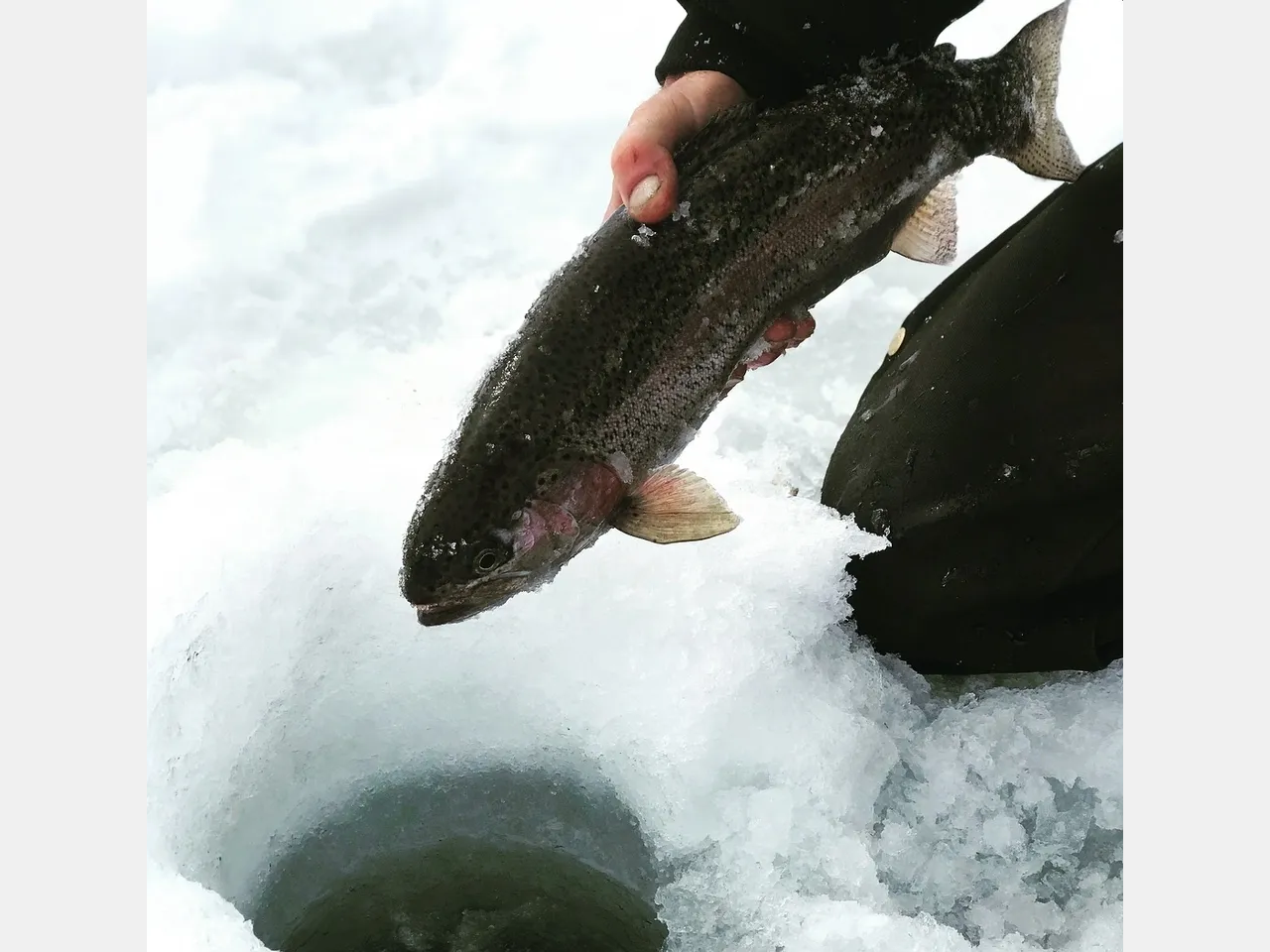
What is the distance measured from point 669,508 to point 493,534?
1.09 ft

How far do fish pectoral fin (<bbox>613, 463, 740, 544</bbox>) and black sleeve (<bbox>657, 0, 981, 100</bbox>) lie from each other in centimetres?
72

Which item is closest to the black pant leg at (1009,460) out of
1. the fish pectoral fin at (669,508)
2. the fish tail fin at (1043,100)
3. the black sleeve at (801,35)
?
the fish tail fin at (1043,100)

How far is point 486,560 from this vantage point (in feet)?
5.10

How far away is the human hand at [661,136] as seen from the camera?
5.11 ft

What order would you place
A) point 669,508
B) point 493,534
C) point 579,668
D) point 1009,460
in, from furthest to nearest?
point 579,668 < point 1009,460 < point 669,508 < point 493,534

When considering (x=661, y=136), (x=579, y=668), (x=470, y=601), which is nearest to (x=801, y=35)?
(x=661, y=136)

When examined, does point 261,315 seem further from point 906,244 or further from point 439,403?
point 906,244

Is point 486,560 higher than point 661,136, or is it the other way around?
point 661,136

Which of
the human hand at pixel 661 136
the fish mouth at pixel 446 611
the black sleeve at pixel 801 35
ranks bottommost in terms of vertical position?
the fish mouth at pixel 446 611

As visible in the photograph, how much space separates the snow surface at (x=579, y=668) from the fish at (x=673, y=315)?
33 centimetres

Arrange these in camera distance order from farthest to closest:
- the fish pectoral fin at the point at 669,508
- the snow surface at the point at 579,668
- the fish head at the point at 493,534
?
the snow surface at the point at 579,668 → the fish pectoral fin at the point at 669,508 → the fish head at the point at 493,534

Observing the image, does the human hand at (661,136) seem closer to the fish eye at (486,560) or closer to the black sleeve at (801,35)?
the black sleeve at (801,35)

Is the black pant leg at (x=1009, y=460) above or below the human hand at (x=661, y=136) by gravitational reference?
below

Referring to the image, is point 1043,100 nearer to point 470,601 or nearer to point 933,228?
point 933,228
